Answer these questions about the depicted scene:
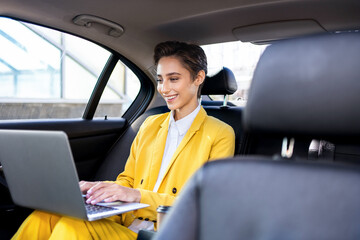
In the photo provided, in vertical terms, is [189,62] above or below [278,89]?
above

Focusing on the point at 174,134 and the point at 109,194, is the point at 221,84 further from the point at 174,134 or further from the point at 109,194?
the point at 109,194

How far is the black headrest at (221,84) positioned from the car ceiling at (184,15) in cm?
26

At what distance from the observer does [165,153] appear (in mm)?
1927

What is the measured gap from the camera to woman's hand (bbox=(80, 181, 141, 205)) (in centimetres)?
151

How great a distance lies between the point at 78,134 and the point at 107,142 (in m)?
0.26

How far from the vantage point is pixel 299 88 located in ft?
2.66

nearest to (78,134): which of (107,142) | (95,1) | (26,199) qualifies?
(107,142)

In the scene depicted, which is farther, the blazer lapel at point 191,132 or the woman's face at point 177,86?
the woman's face at point 177,86

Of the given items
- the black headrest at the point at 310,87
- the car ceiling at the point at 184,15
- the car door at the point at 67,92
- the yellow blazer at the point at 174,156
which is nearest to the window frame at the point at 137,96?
the car door at the point at 67,92

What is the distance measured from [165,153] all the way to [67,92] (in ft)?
11.0

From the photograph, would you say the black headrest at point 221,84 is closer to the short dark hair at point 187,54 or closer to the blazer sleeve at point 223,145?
the short dark hair at point 187,54

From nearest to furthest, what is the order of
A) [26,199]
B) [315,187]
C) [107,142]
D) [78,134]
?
[315,187] → [26,199] → [78,134] → [107,142]

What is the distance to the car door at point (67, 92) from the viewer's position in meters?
2.31

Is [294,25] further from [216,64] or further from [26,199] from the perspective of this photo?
[26,199]
